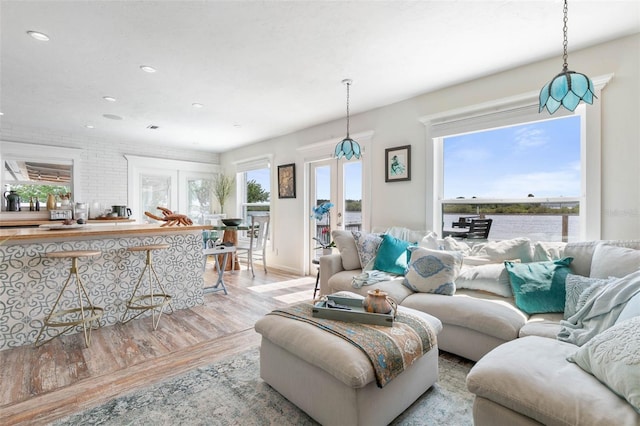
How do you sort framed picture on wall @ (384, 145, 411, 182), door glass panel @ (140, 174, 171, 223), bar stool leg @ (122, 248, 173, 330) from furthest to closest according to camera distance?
door glass panel @ (140, 174, 171, 223), framed picture on wall @ (384, 145, 411, 182), bar stool leg @ (122, 248, 173, 330)

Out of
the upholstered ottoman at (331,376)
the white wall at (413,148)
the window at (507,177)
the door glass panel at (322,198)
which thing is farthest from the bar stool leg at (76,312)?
the window at (507,177)

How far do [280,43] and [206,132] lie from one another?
3.50m

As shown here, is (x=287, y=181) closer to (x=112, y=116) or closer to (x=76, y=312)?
(x=112, y=116)

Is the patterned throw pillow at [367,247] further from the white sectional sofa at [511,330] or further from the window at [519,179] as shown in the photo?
the window at [519,179]

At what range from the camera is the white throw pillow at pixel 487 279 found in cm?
256

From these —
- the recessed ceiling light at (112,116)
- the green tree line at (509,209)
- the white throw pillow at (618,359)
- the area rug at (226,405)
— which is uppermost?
the recessed ceiling light at (112,116)

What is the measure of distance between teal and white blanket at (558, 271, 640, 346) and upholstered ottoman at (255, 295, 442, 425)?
718mm

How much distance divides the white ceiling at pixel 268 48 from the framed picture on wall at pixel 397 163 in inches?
25.4

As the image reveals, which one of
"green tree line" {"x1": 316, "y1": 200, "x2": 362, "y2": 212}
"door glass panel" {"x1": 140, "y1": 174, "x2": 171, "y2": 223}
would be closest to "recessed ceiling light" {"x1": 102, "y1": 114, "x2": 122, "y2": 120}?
"door glass panel" {"x1": 140, "y1": 174, "x2": 171, "y2": 223}

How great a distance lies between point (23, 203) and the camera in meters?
5.36

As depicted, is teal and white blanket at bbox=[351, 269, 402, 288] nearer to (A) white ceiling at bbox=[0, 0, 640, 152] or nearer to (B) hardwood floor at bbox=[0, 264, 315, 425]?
(B) hardwood floor at bbox=[0, 264, 315, 425]

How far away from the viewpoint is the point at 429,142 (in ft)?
12.3

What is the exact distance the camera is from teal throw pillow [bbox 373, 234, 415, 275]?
3.23m

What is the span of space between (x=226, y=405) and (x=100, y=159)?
597 centimetres
